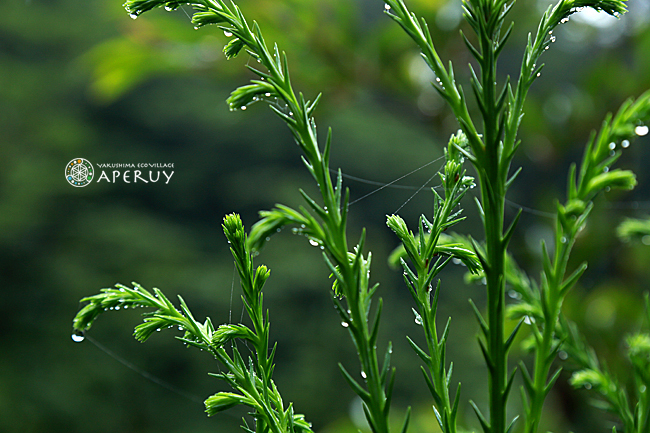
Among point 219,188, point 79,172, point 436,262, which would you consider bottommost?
point 436,262

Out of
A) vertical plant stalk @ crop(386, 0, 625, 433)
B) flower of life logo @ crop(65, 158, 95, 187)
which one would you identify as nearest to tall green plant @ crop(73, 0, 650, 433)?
vertical plant stalk @ crop(386, 0, 625, 433)

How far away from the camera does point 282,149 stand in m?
4.92

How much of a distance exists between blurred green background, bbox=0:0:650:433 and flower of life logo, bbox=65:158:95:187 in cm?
59

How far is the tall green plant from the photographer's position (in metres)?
0.24

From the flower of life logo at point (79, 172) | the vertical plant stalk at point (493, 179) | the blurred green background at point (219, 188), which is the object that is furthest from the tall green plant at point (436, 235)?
the blurred green background at point (219, 188)

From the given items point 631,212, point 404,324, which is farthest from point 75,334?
point 404,324

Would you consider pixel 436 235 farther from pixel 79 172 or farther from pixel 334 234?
pixel 79 172

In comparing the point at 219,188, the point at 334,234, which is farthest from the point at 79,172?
the point at 219,188

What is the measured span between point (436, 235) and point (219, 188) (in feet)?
14.9

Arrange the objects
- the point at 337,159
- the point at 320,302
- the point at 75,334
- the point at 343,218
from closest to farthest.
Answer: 1. the point at 343,218
2. the point at 75,334
3. the point at 320,302
4. the point at 337,159

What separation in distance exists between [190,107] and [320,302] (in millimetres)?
2529

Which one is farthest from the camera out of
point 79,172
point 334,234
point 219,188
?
point 219,188

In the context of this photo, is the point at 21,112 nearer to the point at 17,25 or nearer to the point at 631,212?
the point at 17,25

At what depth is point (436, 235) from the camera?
301 millimetres
